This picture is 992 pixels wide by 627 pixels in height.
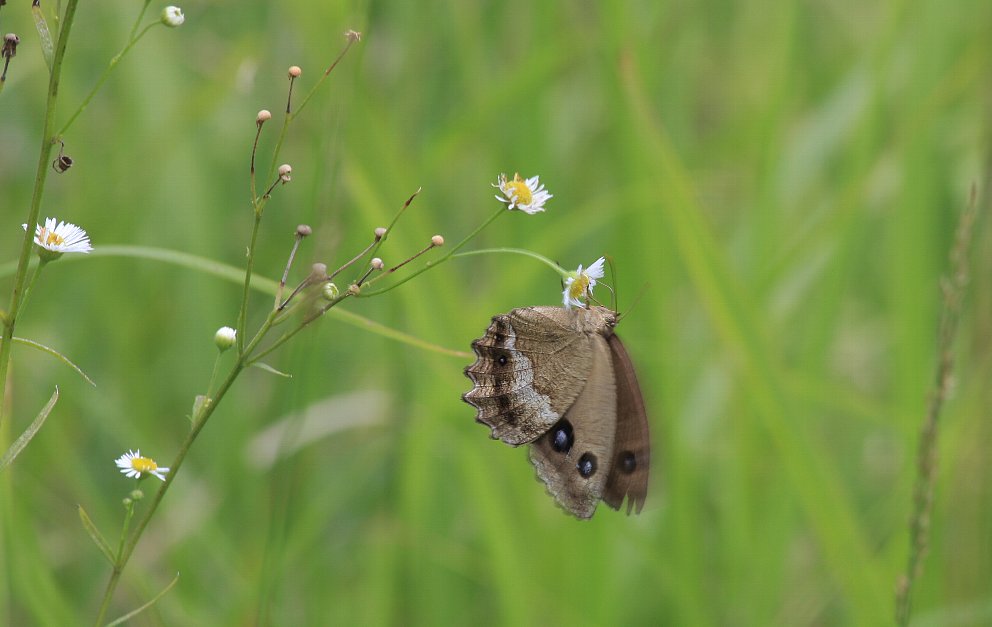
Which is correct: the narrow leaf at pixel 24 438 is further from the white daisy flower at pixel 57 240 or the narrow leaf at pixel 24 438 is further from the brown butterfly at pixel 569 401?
the brown butterfly at pixel 569 401

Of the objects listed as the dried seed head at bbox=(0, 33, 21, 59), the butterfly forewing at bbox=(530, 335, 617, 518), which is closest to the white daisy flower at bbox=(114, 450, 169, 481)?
the dried seed head at bbox=(0, 33, 21, 59)

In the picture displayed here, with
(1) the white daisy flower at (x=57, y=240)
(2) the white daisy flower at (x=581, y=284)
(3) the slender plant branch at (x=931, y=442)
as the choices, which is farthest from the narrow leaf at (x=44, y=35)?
(3) the slender plant branch at (x=931, y=442)

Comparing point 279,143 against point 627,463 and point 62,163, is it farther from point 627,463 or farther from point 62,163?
point 627,463

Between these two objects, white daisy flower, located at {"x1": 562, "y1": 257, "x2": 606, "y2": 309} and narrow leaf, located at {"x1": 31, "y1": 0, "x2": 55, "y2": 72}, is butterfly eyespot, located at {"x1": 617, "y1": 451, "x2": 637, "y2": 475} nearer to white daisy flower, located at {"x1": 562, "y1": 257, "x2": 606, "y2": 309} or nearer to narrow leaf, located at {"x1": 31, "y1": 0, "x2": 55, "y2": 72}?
white daisy flower, located at {"x1": 562, "y1": 257, "x2": 606, "y2": 309}

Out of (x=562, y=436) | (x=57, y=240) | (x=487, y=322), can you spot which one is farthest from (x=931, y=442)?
(x=57, y=240)

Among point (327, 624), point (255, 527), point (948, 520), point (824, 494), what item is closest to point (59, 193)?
point (255, 527)
